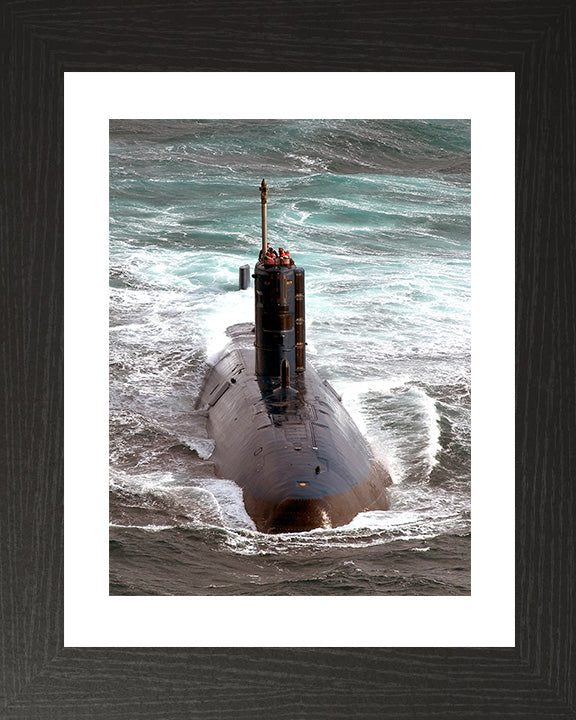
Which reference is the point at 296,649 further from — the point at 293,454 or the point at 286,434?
the point at 286,434

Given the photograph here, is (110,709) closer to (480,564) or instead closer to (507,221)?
(480,564)

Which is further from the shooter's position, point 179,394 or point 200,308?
point 200,308

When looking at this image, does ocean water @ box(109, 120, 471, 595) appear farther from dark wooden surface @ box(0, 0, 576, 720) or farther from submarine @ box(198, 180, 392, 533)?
dark wooden surface @ box(0, 0, 576, 720)

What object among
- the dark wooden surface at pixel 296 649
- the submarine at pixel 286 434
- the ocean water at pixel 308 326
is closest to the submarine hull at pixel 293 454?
the submarine at pixel 286 434

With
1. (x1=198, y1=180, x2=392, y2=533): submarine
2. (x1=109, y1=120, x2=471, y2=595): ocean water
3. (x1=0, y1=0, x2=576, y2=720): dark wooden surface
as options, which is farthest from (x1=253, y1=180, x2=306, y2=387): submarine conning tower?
(x1=0, y1=0, x2=576, y2=720): dark wooden surface

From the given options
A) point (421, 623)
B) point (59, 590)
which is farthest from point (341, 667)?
point (59, 590)

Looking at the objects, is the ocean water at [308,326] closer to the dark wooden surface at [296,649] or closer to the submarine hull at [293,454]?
the submarine hull at [293,454]
